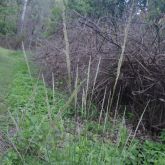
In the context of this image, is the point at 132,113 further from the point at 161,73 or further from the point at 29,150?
the point at 29,150

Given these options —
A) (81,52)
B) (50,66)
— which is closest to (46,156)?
(81,52)

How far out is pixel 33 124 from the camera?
429cm

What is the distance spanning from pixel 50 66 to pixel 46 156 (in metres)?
→ 7.07

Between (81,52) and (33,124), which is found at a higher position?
(81,52)

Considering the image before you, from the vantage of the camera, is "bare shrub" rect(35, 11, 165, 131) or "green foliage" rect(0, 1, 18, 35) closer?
"bare shrub" rect(35, 11, 165, 131)

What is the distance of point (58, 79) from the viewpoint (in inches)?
367

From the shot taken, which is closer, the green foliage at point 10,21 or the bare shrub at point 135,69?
the bare shrub at point 135,69

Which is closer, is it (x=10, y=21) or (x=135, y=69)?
(x=135, y=69)

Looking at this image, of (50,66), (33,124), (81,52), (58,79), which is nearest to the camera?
(33,124)

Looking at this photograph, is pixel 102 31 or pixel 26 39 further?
pixel 26 39

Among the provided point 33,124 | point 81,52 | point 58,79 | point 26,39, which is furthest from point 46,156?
point 26,39

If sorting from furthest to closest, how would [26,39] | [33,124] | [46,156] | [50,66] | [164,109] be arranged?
[26,39]
[50,66]
[164,109]
[33,124]
[46,156]

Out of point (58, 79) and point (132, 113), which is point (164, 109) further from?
point (58, 79)

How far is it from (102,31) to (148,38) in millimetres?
788
